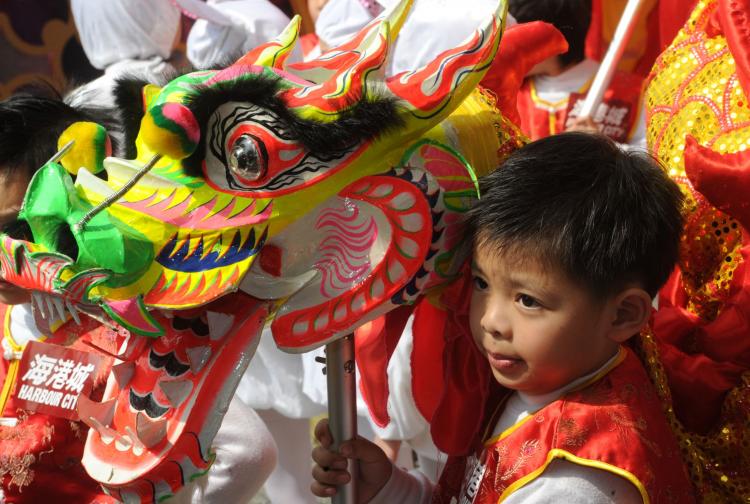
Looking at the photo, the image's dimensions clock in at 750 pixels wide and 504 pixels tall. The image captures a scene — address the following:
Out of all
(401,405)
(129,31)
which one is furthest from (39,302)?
(129,31)

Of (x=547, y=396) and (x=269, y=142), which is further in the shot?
(x=547, y=396)

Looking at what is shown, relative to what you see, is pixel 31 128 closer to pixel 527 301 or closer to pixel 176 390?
pixel 176 390

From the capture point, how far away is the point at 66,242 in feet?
3.28

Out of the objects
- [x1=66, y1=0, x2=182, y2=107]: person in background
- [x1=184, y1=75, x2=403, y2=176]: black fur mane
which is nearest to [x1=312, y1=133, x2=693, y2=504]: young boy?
[x1=184, y1=75, x2=403, y2=176]: black fur mane

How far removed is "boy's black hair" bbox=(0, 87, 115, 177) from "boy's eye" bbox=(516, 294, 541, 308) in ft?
2.80

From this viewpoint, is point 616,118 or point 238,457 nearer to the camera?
point 238,457

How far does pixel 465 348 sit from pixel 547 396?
4.9 inches

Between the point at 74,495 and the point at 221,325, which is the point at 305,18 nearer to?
the point at 74,495

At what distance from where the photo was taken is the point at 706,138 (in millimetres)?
1310

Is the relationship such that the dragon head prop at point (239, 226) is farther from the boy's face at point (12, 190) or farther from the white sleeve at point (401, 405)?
the white sleeve at point (401, 405)

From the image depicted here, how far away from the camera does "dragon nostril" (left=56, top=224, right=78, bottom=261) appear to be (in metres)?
1.00

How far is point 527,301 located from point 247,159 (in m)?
0.34

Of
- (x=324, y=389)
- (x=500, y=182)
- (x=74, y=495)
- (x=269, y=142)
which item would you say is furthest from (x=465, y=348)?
(x=324, y=389)

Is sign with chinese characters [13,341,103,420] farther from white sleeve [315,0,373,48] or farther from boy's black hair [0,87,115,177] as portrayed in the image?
white sleeve [315,0,373,48]
